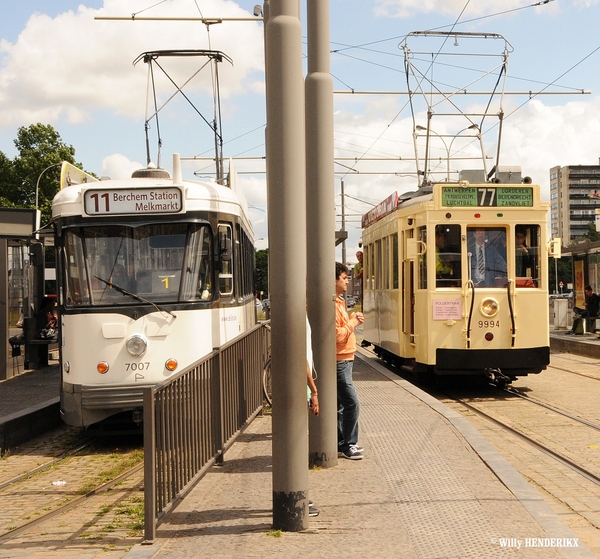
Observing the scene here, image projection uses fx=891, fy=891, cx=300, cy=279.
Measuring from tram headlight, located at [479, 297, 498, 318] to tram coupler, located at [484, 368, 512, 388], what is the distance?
2.93 ft

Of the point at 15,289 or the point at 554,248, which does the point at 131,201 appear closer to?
the point at 554,248

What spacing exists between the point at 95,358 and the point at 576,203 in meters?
189

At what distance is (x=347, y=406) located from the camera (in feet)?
26.5

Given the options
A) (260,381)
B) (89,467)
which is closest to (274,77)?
(89,467)

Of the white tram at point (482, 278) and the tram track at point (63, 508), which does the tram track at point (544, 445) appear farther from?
the tram track at point (63, 508)

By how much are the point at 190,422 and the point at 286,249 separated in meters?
1.77

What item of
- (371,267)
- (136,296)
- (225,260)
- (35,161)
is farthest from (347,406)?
(35,161)

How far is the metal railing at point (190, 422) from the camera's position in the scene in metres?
5.66

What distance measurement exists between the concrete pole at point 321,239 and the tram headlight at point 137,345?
259cm

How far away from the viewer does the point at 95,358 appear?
9.67 m

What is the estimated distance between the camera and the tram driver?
1370 cm

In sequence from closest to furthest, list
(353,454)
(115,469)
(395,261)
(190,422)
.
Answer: (190,422) → (353,454) → (115,469) → (395,261)

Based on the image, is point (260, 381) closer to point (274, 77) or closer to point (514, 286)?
point (514, 286)

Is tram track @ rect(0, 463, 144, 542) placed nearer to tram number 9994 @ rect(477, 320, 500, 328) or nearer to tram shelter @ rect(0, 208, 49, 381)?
tram number 9994 @ rect(477, 320, 500, 328)
